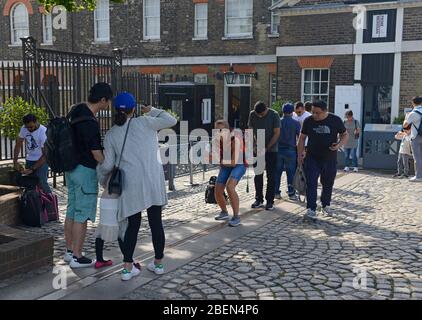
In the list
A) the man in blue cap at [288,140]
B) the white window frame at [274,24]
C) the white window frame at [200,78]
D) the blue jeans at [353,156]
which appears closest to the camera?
the man in blue cap at [288,140]

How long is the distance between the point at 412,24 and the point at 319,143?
9787mm

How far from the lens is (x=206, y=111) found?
1975 cm

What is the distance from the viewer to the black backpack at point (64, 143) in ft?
16.5

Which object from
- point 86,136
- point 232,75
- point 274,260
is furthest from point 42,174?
point 232,75

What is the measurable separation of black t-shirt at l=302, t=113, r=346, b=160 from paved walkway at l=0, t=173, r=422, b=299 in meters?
1.04

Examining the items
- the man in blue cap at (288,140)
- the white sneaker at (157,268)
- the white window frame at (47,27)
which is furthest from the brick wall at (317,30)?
the white window frame at (47,27)

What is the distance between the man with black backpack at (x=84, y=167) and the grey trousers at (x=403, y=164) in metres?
9.18

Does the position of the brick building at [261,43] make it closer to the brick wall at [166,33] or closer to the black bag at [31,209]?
the brick wall at [166,33]

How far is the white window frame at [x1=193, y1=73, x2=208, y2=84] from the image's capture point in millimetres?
21844

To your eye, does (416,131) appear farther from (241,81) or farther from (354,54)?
(241,81)

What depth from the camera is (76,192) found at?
17.2ft

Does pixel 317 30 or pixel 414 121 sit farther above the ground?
pixel 317 30

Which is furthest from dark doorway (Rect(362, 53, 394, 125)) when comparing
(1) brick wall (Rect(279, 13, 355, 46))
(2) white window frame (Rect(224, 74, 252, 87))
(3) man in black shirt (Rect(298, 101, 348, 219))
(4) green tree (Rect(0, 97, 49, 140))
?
(4) green tree (Rect(0, 97, 49, 140))

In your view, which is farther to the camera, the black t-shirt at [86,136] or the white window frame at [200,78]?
the white window frame at [200,78]
